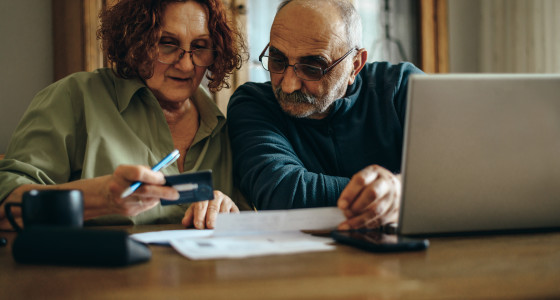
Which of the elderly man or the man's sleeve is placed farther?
the elderly man

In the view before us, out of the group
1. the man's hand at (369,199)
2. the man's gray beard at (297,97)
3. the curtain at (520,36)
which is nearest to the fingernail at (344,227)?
the man's hand at (369,199)

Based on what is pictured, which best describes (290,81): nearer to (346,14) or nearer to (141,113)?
(346,14)

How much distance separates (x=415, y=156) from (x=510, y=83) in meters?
0.21

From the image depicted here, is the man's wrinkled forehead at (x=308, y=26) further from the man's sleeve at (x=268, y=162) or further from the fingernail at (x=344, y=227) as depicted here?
the fingernail at (x=344, y=227)

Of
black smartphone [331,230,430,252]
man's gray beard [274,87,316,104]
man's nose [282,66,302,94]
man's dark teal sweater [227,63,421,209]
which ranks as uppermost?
man's nose [282,66,302,94]

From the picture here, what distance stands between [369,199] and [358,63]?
2.86 feet

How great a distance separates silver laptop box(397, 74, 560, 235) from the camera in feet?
2.68

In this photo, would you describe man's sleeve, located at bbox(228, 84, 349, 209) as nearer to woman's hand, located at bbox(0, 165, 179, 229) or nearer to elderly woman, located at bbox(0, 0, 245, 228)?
elderly woman, located at bbox(0, 0, 245, 228)

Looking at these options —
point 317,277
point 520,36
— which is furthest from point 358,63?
point 520,36

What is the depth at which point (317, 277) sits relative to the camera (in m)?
0.60

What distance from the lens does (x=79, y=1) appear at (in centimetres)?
232

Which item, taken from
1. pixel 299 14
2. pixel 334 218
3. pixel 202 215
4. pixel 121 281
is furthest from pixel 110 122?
pixel 121 281

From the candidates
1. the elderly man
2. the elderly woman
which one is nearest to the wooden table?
the elderly woman

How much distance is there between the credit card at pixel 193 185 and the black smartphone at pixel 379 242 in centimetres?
25
